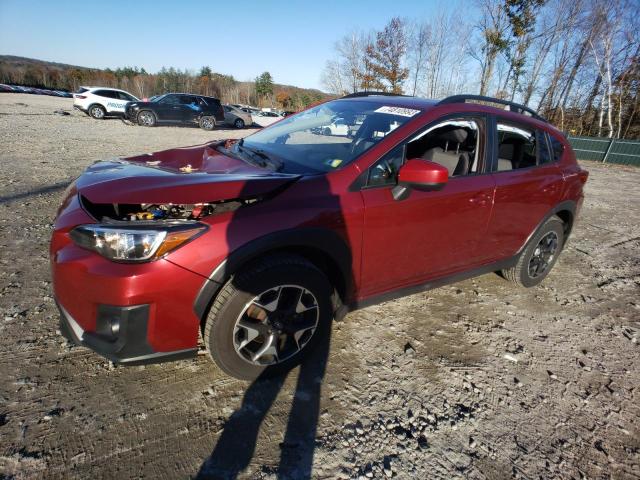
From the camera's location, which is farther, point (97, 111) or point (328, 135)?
point (97, 111)

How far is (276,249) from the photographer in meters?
2.00

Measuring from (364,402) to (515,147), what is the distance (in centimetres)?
257

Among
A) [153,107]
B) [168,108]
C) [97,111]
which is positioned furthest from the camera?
[97,111]

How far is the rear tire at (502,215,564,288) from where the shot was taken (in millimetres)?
3404

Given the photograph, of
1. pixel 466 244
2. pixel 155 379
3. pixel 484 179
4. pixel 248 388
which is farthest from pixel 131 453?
pixel 484 179

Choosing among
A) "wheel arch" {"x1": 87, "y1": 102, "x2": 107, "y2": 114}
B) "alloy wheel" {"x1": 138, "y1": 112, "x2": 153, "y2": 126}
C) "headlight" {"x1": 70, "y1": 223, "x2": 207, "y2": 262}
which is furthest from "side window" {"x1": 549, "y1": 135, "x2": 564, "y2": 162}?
"wheel arch" {"x1": 87, "y1": 102, "x2": 107, "y2": 114}

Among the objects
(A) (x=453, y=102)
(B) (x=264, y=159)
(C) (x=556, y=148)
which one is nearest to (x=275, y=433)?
(B) (x=264, y=159)

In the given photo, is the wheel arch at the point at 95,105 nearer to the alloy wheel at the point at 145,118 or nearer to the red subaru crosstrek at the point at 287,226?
the alloy wheel at the point at 145,118

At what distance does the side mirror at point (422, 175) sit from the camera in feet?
6.74

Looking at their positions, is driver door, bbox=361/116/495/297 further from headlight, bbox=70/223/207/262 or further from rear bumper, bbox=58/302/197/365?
rear bumper, bbox=58/302/197/365

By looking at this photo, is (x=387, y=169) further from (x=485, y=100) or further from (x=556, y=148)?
(x=556, y=148)

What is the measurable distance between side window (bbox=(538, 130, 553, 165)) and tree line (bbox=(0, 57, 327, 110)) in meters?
59.7

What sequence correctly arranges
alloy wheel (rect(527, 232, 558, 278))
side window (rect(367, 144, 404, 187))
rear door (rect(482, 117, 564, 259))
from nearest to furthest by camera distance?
side window (rect(367, 144, 404, 187)) → rear door (rect(482, 117, 564, 259)) → alloy wheel (rect(527, 232, 558, 278))

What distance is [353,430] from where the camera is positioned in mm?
1912
